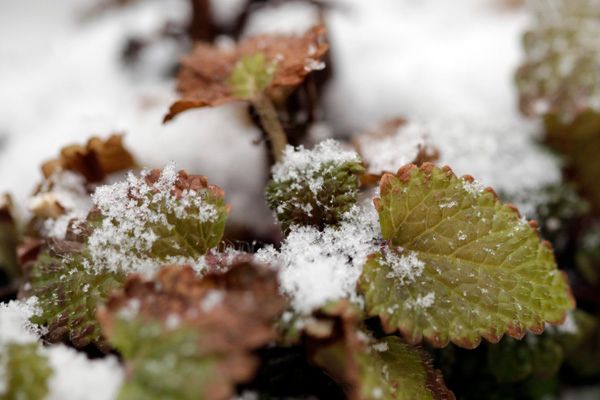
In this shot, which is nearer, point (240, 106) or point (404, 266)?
point (404, 266)

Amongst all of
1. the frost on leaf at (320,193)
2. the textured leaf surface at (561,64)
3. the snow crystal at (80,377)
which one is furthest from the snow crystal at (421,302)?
the textured leaf surface at (561,64)

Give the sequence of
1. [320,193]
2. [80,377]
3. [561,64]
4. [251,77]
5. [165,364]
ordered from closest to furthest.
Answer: [165,364] < [80,377] < [320,193] < [251,77] < [561,64]

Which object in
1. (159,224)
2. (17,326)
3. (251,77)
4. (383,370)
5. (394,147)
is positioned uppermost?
(251,77)

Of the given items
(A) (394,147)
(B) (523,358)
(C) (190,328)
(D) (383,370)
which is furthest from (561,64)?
(C) (190,328)

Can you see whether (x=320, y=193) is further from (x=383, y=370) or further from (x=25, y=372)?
(x=25, y=372)

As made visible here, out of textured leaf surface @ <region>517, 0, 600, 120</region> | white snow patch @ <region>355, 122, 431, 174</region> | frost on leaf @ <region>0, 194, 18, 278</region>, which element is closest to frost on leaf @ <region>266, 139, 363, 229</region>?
white snow patch @ <region>355, 122, 431, 174</region>

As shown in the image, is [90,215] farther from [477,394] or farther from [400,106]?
[400,106]

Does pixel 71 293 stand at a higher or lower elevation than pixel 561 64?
lower

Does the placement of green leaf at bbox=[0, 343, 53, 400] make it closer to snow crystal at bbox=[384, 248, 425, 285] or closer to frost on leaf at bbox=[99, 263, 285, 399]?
frost on leaf at bbox=[99, 263, 285, 399]
